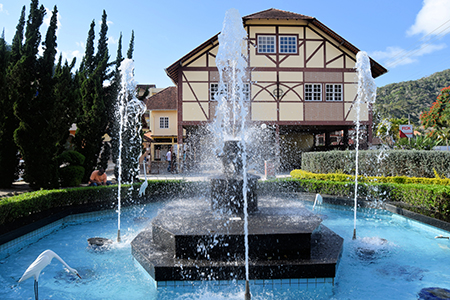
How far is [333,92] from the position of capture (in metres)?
18.5

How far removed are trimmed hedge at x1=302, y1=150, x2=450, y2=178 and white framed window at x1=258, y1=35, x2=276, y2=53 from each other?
748 cm

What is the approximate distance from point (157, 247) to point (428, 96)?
249ft

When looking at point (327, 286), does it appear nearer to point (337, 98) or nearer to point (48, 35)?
point (48, 35)

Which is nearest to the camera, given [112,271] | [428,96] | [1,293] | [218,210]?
[1,293]

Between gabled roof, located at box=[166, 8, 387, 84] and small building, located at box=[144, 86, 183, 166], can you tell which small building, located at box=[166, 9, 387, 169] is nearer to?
gabled roof, located at box=[166, 8, 387, 84]

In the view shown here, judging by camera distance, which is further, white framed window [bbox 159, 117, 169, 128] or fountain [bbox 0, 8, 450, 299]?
white framed window [bbox 159, 117, 169, 128]

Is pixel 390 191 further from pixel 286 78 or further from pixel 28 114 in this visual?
pixel 28 114

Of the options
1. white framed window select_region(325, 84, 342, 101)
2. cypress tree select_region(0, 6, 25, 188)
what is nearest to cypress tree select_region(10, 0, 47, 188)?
cypress tree select_region(0, 6, 25, 188)

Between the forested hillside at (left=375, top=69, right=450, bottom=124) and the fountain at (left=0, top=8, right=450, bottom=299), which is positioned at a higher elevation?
the forested hillside at (left=375, top=69, right=450, bottom=124)

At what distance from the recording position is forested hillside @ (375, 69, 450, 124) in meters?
61.5

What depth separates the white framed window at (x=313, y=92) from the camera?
1859cm

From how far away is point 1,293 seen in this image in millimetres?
4004

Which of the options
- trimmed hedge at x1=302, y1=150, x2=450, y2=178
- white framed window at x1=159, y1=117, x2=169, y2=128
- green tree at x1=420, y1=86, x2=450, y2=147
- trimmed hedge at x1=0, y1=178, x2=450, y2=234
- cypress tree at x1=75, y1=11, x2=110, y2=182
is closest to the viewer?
trimmed hedge at x1=0, y1=178, x2=450, y2=234

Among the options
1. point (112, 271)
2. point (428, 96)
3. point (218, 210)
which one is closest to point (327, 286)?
point (218, 210)
